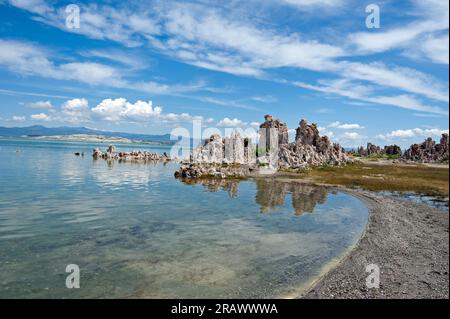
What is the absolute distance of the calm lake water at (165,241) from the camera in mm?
21719

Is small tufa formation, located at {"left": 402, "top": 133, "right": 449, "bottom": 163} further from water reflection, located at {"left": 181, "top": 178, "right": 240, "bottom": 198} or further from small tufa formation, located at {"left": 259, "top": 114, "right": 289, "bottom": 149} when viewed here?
small tufa formation, located at {"left": 259, "top": 114, "right": 289, "bottom": 149}

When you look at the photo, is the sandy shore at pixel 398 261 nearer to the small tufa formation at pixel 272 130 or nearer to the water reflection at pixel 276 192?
the water reflection at pixel 276 192

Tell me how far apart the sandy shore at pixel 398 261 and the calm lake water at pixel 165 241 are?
169 cm

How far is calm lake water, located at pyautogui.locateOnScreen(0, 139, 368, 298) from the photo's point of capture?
2172 centimetres

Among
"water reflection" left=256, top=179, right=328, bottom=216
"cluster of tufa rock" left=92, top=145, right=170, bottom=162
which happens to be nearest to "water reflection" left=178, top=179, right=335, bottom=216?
"water reflection" left=256, top=179, right=328, bottom=216

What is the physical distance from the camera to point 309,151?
131 m

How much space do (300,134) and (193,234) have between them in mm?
111741

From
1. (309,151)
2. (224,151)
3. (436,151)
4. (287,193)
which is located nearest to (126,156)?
(224,151)

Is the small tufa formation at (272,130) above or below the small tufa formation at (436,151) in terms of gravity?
above

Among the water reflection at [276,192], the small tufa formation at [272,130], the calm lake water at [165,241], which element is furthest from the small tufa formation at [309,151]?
the calm lake water at [165,241]

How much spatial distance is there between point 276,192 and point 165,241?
129 feet
